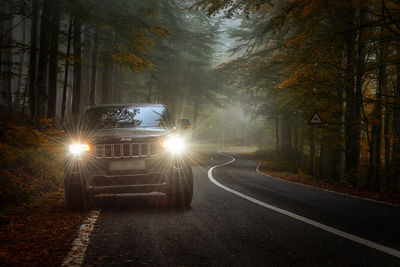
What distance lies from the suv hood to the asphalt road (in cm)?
135

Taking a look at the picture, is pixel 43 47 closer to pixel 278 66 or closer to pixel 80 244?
pixel 80 244

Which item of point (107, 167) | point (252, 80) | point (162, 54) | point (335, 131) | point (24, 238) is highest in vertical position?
point (162, 54)

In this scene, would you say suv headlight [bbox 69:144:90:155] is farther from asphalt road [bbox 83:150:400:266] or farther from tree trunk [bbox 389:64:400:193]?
tree trunk [bbox 389:64:400:193]

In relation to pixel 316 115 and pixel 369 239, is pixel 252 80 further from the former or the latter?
pixel 369 239

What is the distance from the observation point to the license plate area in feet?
20.8

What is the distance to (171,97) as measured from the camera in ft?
115

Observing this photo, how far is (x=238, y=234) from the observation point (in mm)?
4906

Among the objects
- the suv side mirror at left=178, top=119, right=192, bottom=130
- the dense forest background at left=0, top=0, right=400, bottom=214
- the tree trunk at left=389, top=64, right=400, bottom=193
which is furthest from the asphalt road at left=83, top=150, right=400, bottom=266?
the tree trunk at left=389, top=64, right=400, bottom=193

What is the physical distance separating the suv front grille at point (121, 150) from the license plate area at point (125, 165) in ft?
0.32

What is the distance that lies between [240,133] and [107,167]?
80.2 m

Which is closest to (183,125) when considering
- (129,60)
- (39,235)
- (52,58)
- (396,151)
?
(39,235)

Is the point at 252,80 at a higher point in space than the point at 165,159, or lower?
higher

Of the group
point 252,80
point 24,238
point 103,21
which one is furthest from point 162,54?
point 24,238

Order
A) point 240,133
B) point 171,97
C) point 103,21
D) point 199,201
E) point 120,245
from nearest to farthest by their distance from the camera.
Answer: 1. point 120,245
2. point 199,201
3. point 103,21
4. point 171,97
5. point 240,133
